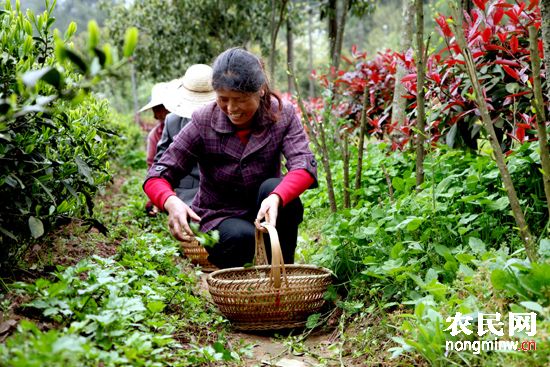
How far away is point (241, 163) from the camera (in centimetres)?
336

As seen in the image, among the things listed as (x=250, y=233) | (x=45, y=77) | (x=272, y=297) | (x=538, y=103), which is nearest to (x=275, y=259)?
(x=272, y=297)

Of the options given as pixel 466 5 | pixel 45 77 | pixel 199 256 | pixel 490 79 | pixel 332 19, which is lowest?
pixel 199 256

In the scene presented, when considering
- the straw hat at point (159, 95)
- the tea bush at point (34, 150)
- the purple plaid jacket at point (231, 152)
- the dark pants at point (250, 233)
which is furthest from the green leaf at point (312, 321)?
the straw hat at point (159, 95)

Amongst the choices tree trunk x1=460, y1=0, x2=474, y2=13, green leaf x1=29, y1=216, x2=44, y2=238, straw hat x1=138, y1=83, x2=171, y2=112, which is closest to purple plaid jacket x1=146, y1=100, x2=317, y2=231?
green leaf x1=29, y1=216, x2=44, y2=238

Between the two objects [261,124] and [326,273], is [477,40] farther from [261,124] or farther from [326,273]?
[326,273]

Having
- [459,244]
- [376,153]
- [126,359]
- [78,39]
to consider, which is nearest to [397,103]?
[376,153]

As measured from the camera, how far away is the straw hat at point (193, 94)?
4.98 m

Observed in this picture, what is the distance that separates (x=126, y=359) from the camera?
5.83ft

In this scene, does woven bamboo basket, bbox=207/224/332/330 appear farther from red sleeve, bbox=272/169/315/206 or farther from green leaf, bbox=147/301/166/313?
green leaf, bbox=147/301/166/313

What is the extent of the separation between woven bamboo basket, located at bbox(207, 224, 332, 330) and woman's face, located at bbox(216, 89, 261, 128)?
0.63 m

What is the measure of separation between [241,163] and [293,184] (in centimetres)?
38

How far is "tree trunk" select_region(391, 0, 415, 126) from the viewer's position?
459 centimetres

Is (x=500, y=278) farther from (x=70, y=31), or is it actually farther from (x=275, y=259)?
(x=70, y=31)

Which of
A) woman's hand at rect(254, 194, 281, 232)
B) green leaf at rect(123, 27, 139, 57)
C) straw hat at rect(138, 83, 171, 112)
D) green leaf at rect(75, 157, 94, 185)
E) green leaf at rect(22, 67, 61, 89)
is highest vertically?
green leaf at rect(123, 27, 139, 57)
